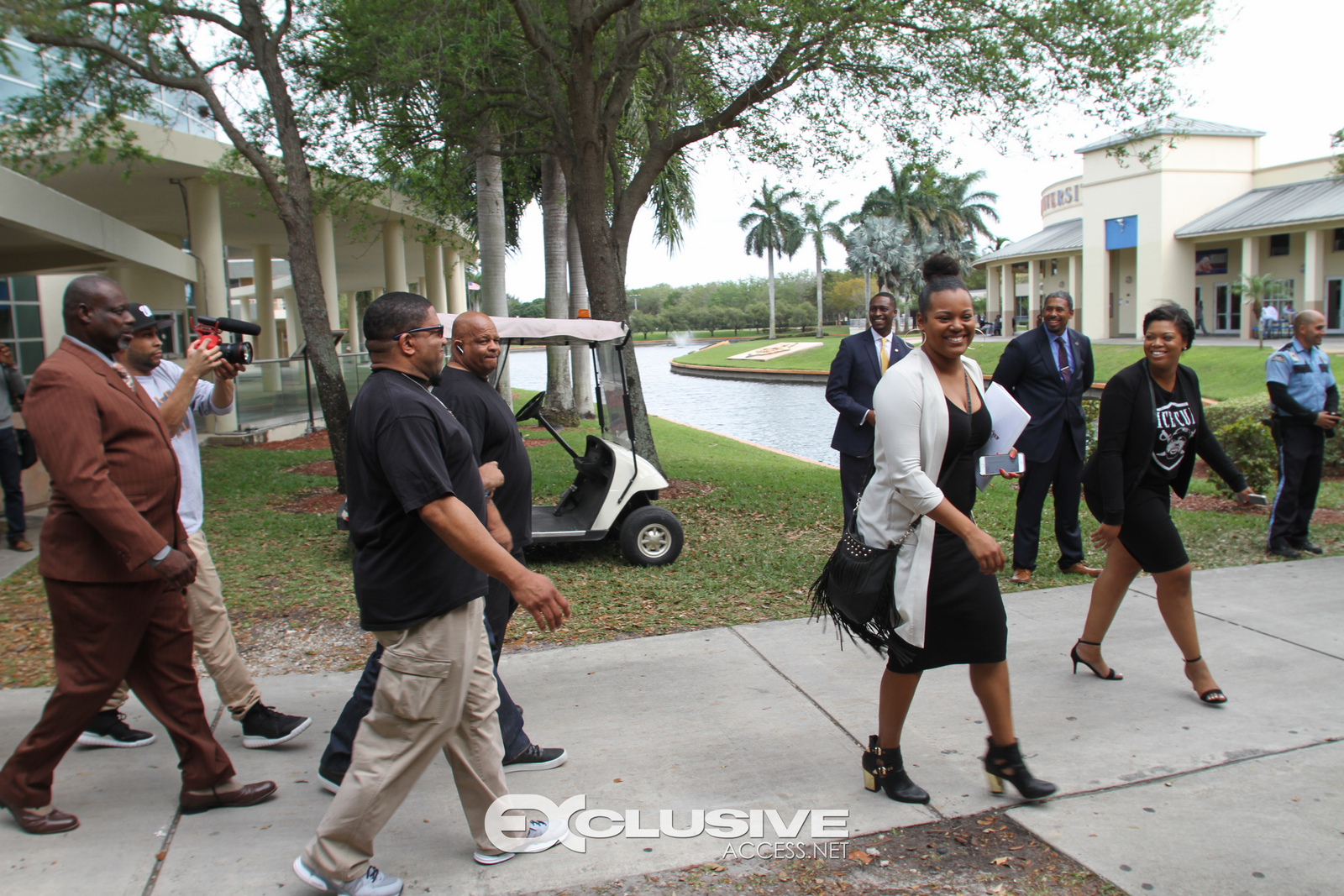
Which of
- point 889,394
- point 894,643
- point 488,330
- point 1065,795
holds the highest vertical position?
point 488,330

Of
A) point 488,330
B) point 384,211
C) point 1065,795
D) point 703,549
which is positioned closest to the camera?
point 1065,795

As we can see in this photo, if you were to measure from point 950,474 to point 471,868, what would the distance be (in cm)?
208

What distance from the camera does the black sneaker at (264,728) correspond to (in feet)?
13.2

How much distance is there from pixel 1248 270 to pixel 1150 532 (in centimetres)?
4163

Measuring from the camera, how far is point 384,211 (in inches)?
953

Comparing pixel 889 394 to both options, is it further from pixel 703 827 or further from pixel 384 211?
pixel 384 211

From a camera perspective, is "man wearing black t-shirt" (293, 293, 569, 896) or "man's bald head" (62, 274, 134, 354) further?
"man's bald head" (62, 274, 134, 354)

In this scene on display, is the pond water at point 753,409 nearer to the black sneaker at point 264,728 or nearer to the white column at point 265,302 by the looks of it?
the white column at point 265,302

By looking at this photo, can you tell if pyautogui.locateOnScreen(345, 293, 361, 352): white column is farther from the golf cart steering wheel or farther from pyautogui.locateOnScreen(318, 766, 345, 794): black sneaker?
pyautogui.locateOnScreen(318, 766, 345, 794): black sneaker

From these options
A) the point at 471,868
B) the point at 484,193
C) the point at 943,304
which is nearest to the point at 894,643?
the point at 943,304

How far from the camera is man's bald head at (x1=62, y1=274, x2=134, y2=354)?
3.27 m

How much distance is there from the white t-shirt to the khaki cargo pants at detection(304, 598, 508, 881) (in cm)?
153

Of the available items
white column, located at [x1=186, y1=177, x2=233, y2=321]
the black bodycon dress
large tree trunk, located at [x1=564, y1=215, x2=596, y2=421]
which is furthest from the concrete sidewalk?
large tree trunk, located at [x1=564, y1=215, x2=596, y2=421]

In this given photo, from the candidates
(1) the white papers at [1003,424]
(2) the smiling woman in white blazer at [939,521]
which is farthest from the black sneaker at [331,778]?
(1) the white papers at [1003,424]
